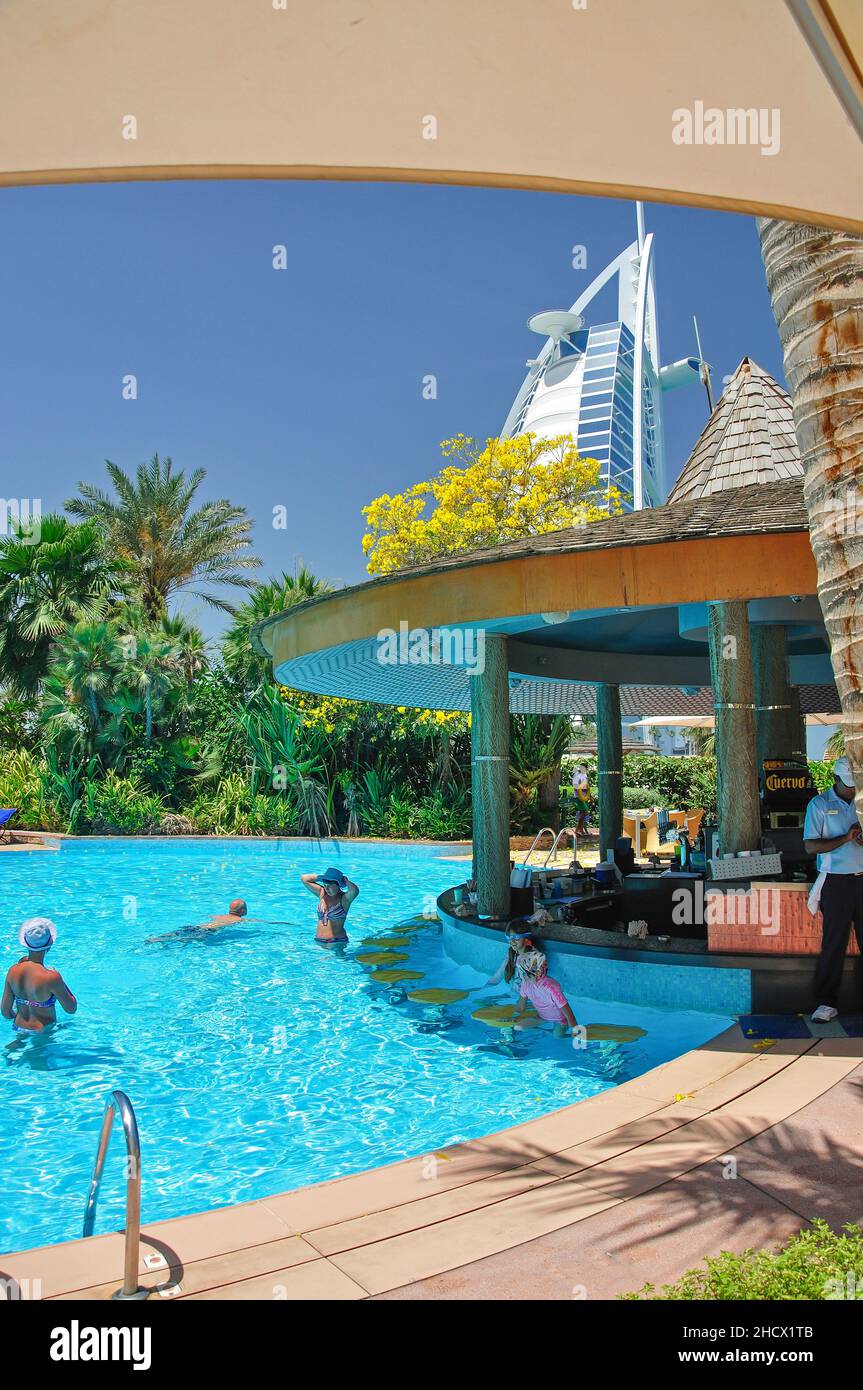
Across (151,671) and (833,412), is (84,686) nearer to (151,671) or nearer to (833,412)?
(151,671)

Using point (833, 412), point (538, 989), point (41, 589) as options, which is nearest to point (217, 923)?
point (538, 989)

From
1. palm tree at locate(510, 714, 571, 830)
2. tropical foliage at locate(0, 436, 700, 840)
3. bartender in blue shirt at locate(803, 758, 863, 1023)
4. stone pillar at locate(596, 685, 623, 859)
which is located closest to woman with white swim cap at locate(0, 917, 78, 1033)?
bartender in blue shirt at locate(803, 758, 863, 1023)

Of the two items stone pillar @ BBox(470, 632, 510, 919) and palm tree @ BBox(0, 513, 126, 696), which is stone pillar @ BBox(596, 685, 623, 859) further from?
palm tree @ BBox(0, 513, 126, 696)

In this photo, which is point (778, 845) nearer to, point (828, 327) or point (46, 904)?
point (828, 327)

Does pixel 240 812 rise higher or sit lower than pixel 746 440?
lower

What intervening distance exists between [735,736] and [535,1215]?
596 cm

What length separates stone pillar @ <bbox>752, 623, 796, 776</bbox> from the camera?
13180mm

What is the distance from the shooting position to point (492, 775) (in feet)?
35.8

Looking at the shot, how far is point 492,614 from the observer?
9.34 m

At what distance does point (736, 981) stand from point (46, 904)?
13.7m

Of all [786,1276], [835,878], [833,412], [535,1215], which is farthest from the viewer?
[835,878]

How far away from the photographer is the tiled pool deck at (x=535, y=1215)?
368 centimetres

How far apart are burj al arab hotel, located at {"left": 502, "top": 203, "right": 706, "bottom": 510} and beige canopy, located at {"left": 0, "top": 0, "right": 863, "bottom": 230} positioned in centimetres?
10043
